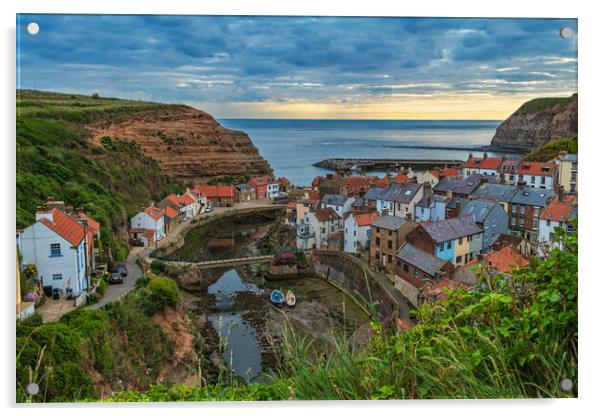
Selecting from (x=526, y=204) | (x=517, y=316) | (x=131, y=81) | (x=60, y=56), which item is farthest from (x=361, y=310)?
(x=60, y=56)

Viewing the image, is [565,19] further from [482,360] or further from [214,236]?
[214,236]

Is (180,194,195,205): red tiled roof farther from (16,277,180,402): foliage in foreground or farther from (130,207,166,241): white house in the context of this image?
(16,277,180,402): foliage in foreground

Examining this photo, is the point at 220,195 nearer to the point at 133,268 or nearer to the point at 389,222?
the point at 133,268

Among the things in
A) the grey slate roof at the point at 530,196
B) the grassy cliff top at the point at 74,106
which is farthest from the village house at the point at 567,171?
the grassy cliff top at the point at 74,106

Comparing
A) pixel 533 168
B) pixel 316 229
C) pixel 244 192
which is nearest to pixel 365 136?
pixel 316 229

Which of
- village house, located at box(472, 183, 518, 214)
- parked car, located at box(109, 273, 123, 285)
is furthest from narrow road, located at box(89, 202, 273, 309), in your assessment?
village house, located at box(472, 183, 518, 214)

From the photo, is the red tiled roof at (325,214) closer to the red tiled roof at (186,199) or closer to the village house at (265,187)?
the village house at (265,187)
